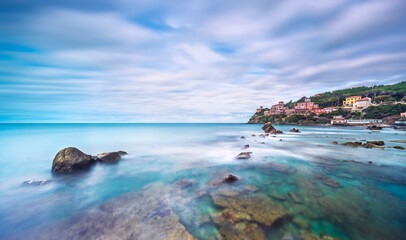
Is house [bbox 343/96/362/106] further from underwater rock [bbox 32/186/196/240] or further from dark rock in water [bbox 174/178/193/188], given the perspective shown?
underwater rock [bbox 32/186/196/240]

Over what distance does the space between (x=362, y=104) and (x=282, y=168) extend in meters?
119

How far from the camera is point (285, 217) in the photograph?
4961 mm

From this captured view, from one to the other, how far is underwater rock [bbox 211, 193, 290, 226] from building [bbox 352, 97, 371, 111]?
403 ft

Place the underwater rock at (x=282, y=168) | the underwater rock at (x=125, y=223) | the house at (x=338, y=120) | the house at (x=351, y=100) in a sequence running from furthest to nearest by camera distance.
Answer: the house at (x=351, y=100) → the house at (x=338, y=120) → the underwater rock at (x=282, y=168) → the underwater rock at (x=125, y=223)

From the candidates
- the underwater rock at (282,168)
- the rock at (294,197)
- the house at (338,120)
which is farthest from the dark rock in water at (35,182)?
the house at (338,120)

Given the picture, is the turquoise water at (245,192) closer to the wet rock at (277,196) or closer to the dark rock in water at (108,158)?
the wet rock at (277,196)

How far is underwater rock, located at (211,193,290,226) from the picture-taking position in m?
4.86

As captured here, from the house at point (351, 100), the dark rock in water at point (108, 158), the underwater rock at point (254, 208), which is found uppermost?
the house at point (351, 100)

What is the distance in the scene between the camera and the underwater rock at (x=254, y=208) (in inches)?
191

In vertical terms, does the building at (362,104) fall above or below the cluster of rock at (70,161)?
above

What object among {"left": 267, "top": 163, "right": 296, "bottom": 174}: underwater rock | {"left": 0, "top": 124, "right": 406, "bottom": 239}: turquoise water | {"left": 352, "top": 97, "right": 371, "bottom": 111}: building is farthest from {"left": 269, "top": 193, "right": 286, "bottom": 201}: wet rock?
{"left": 352, "top": 97, "right": 371, "bottom": 111}: building

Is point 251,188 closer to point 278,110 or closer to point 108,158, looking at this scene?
point 108,158

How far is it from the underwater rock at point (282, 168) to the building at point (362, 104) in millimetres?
116749

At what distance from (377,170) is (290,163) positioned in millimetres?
4864
